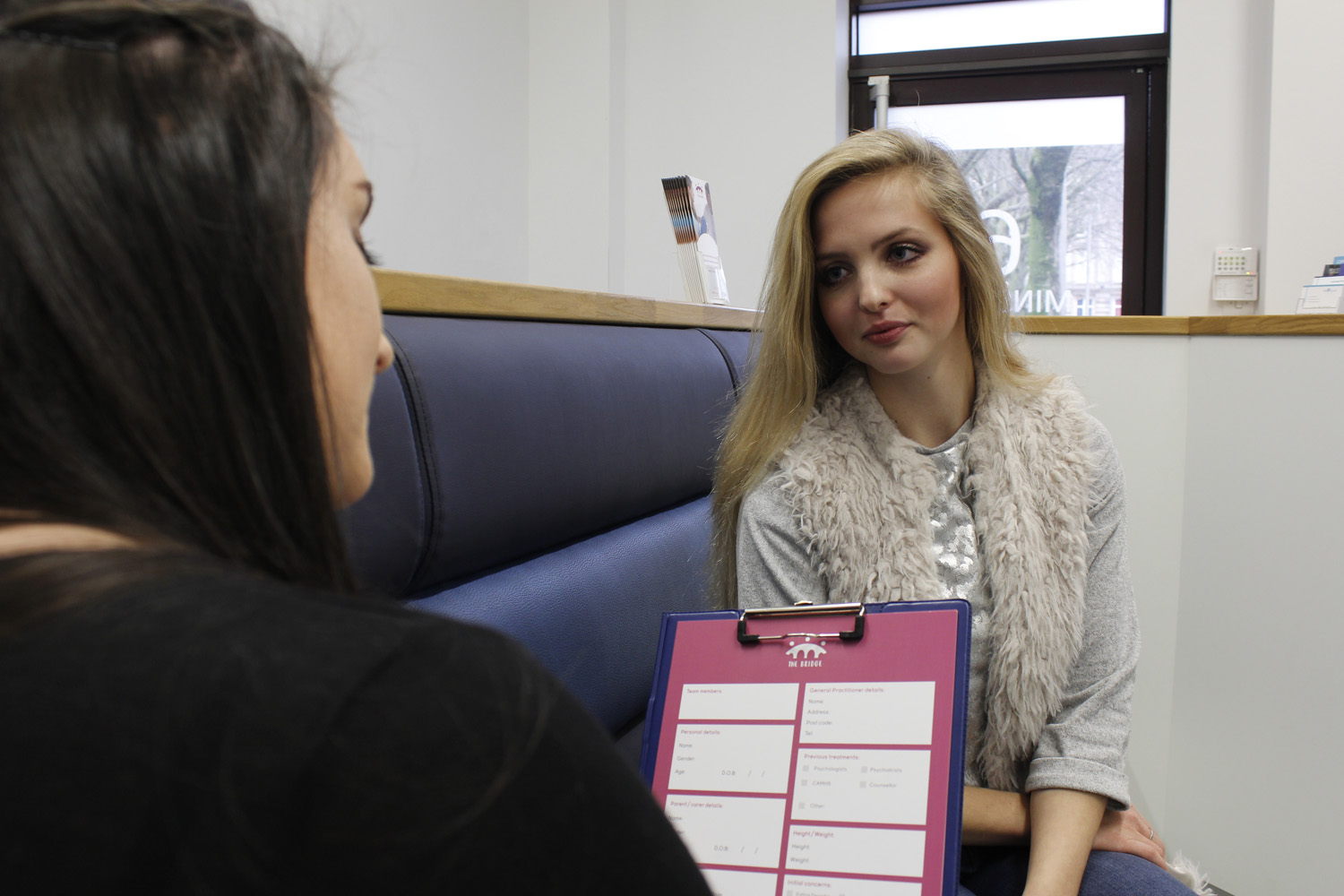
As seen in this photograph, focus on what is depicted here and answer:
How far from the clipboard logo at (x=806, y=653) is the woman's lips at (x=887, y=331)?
0.44m

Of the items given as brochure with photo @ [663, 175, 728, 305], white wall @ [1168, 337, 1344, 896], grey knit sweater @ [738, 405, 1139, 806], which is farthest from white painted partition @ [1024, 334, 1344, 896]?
grey knit sweater @ [738, 405, 1139, 806]

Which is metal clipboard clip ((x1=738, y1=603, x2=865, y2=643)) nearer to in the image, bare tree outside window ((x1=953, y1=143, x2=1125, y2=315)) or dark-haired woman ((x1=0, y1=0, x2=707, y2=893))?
dark-haired woman ((x1=0, y1=0, x2=707, y2=893))

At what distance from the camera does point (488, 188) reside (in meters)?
3.86

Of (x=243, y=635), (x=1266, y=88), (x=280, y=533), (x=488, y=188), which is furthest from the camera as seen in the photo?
(x=488, y=188)

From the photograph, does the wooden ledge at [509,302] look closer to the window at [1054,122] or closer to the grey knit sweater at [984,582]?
the grey knit sweater at [984,582]

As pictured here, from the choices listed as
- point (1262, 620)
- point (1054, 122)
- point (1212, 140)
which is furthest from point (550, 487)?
point (1054, 122)

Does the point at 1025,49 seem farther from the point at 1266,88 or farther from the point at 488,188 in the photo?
the point at 488,188

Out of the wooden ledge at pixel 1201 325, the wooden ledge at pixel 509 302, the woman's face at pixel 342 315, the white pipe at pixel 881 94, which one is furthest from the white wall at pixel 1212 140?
the woman's face at pixel 342 315

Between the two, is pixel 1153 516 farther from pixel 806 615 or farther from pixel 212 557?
pixel 212 557

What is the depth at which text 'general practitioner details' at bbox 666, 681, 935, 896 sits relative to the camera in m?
0.76

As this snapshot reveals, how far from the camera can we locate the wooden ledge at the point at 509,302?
95 centimetres

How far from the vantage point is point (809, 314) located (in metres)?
1.20

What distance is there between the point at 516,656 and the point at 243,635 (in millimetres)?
79

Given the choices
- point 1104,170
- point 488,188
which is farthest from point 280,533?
point 1104,170
